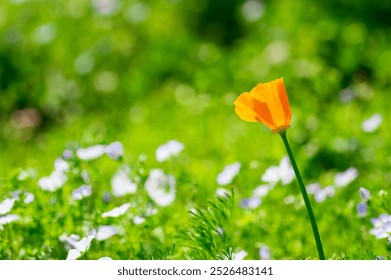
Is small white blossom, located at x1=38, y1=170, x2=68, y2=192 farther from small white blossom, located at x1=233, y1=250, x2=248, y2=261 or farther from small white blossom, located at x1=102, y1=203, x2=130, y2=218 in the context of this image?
small white blossom, located at x1=233, y1=250, x2=248, y2=261

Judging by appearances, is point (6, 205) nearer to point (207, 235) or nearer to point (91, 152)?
point (91, 152)

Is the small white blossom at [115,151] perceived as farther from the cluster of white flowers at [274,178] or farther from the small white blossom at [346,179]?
the small white blossom at [346,179]

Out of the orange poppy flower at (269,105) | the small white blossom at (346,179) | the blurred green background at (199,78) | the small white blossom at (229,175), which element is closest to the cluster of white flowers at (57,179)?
the blurred green background at (199,78)

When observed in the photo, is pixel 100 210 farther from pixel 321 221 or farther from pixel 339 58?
pixel 339 58

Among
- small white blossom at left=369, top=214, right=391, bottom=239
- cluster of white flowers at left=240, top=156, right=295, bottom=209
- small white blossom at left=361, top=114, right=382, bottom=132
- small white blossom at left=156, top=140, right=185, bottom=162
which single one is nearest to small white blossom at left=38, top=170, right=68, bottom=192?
small white blossom at left=156, top=140, right=185, bottom=162

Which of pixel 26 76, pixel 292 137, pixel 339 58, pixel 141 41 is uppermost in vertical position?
pixel 141 41
